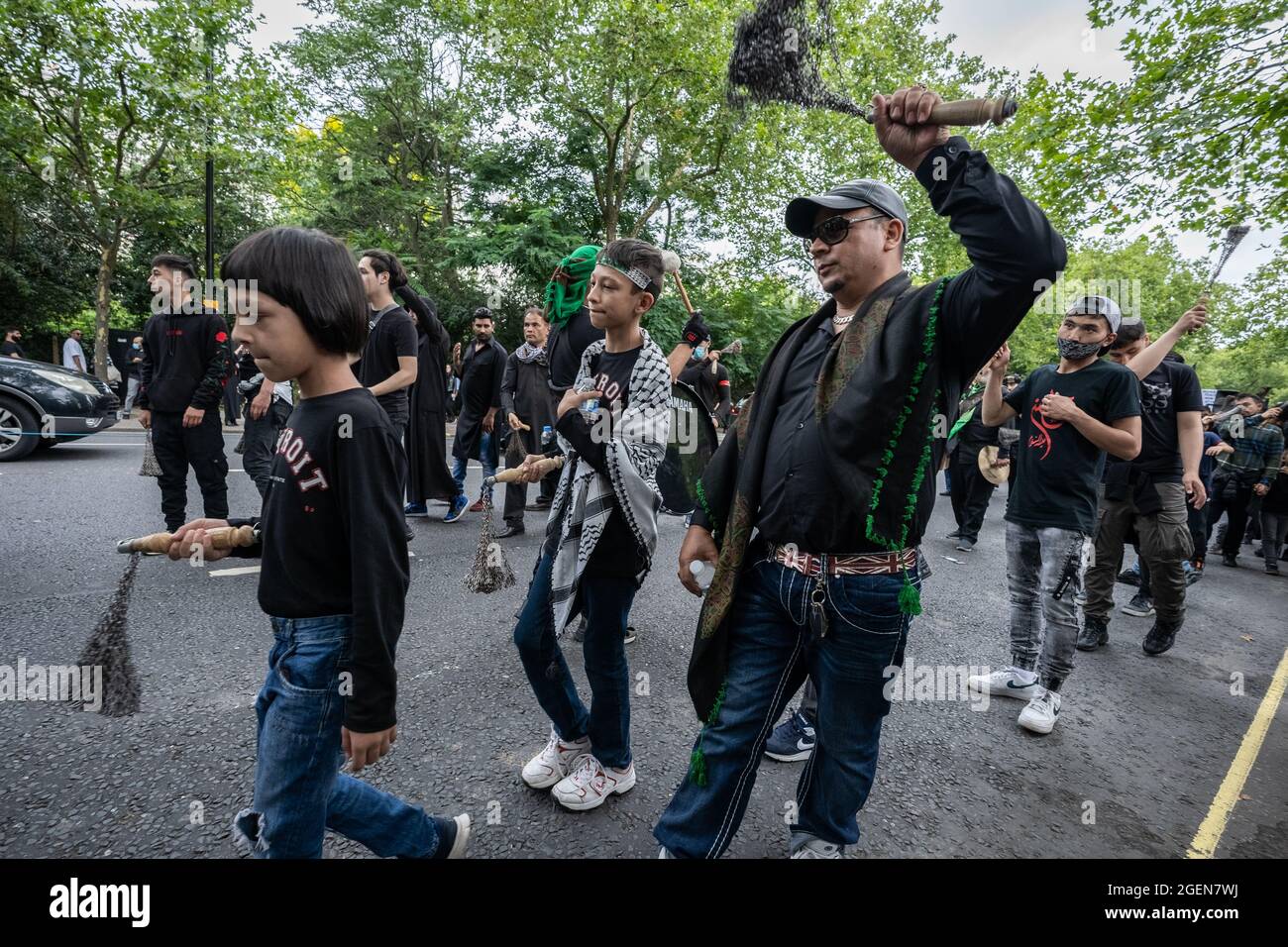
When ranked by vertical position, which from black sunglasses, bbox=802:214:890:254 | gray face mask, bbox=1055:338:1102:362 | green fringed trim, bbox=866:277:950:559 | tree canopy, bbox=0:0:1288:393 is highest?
tree canopy, bbox=0:0:1288:393

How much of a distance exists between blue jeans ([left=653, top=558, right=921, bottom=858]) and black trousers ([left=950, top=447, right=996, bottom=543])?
637 centimetres

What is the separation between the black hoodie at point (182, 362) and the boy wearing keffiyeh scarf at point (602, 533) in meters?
3.85

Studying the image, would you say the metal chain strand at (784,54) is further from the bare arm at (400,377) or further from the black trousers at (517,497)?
the black trousers at (517,497)

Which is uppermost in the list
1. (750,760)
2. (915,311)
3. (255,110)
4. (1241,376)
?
(255,110)

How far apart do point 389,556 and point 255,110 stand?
19.8m

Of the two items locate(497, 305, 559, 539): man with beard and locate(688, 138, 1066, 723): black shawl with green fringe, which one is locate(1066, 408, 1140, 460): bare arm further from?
locate(497, 305, 559, 539): man with beard

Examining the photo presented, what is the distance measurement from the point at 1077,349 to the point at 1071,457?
0.59 meters

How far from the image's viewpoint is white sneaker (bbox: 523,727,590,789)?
8.20ft

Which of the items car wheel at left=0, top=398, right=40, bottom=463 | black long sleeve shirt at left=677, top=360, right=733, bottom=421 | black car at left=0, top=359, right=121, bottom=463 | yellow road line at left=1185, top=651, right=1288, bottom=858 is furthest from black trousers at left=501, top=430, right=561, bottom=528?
car wheel at left=0, top=398, right=40, bottom=463

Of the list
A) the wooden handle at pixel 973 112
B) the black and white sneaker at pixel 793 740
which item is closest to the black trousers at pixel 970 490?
the black and white sneaker at pixel 793 740

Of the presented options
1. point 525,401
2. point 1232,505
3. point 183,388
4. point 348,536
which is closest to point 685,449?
point 348,536

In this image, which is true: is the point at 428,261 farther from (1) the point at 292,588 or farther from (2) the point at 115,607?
(1) the point at 292,588

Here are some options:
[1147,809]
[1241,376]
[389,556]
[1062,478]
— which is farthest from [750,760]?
[1241,376]

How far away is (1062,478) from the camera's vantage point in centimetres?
335
